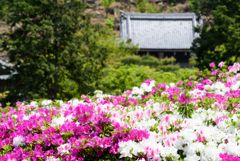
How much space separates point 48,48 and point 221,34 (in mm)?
8314

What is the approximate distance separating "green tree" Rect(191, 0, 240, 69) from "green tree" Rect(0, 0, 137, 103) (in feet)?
17.6

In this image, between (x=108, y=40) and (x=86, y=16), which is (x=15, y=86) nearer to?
(x=86, y=16)

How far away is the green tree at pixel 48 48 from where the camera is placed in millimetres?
8984

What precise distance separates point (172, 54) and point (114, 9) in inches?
1078

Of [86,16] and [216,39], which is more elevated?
[86,16]

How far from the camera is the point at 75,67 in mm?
9953

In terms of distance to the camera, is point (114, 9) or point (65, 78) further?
point (114, 9)

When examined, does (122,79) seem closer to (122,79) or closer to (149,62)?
(122,79)

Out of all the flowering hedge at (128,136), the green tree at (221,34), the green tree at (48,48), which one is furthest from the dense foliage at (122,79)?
the flowering hedge at (128,136)

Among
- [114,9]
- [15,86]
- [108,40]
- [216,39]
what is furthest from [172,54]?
[114,9]

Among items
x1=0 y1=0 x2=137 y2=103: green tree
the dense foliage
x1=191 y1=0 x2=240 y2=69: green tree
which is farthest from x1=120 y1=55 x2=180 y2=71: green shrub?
x1=0 y1=0 x2=137 y2=103: green tree

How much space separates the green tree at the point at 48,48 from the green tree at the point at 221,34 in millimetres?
5355

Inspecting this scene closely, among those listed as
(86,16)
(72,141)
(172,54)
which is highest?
(86,16)

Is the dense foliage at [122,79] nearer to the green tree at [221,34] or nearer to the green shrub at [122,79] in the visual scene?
the green shrub at [122,79]
